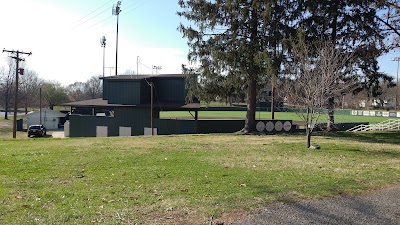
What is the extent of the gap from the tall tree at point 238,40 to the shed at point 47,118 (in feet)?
135

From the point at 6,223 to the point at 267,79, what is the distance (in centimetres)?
2008

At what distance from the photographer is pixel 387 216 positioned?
5.42 metres

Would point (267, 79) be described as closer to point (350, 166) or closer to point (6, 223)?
point (350, 166)

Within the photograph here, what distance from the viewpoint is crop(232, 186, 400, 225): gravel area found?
5070mm

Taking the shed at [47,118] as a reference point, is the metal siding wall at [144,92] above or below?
above

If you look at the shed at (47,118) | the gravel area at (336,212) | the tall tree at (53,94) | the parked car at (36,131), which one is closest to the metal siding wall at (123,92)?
the parked car at (36,131)

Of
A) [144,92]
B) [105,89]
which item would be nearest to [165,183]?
[144,92]

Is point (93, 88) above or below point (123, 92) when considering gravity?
above

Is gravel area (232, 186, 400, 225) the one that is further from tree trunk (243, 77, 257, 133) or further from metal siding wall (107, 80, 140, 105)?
metal siding wall (107, 80, 140, 105)

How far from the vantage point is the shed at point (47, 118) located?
56.0 metres

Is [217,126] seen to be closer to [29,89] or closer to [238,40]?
[238,40]

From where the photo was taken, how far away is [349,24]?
23297 mm

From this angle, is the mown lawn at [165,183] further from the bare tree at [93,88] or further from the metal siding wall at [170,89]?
the bare tree at [93,88]

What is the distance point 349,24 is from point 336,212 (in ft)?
67.8
